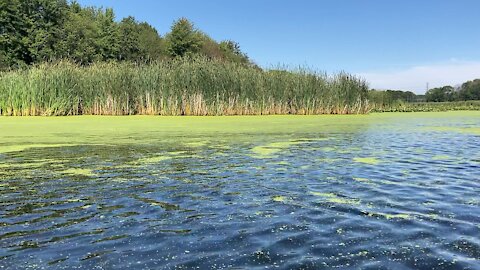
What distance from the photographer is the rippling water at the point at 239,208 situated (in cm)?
211

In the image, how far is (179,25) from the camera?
41406mm

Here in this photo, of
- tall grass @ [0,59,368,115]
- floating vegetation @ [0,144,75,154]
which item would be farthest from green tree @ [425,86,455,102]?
floating vegetation @ [0,144,75,154]

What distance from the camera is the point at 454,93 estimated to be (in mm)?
44219

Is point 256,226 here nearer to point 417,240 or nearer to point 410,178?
point 417,240

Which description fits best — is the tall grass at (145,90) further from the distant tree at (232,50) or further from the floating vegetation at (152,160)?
the distant tree at (232,50)

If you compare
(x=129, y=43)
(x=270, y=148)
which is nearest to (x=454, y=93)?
(x=129, y=43)

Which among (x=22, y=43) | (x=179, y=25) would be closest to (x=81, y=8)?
(x=179, y=25)

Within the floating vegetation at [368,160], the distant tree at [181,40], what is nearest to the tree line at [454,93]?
the distant tree at [181,40]

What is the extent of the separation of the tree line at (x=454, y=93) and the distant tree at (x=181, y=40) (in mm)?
23443

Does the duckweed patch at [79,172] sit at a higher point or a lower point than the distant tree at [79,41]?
lower

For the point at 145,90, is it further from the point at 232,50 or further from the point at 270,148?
the point at 232,50

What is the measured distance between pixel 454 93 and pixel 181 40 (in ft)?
87.1

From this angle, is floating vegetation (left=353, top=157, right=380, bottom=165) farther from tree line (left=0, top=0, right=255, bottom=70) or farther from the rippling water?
tree line (left=0, top=0, right=255, bottom=70)

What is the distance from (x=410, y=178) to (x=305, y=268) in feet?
7.76
